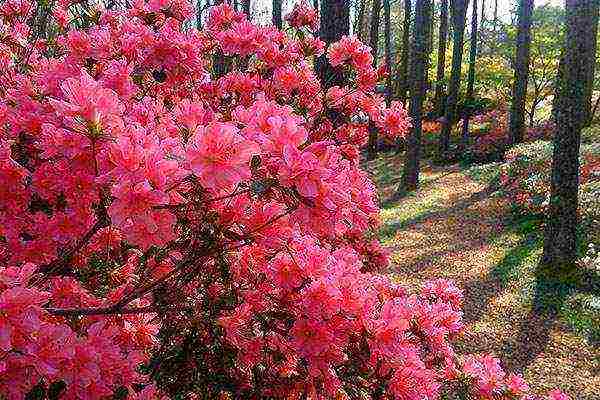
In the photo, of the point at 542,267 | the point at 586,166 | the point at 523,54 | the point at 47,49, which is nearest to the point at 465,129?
the point at 523,54

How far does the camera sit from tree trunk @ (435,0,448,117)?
22.4m

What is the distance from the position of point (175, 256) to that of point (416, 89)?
11808 millimetres

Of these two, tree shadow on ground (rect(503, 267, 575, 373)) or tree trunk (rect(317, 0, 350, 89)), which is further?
tree shadow on ground (rect(503, 267, 575, 373))

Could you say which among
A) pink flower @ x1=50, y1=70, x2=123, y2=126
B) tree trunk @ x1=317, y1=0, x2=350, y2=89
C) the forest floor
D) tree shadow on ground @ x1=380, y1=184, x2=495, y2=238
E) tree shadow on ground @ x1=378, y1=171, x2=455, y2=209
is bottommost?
tree shadow on ground @ x1=378, y1=171, x2=455, y2=209

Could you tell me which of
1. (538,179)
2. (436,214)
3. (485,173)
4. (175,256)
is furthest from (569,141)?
(485,173)

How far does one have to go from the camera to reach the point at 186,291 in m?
2.20

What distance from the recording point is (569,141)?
706cm

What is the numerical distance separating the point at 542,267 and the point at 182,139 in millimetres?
6915

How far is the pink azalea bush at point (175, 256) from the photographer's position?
142cm

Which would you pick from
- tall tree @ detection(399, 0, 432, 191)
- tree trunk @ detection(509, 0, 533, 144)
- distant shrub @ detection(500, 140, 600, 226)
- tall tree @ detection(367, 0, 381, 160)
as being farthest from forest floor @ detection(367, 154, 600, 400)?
tall tree @ detection(367, 0, 381, 160)

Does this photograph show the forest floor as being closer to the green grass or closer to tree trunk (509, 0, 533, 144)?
the green grass

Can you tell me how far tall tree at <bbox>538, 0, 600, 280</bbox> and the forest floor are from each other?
1.81 ft

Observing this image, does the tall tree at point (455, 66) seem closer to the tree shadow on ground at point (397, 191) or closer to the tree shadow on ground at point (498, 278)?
the tree shadow on ground at point (397, 191)

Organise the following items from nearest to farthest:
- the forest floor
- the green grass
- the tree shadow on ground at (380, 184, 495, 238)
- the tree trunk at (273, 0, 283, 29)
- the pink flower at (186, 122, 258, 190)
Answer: the pink flower at (186, 122, 258, 190), the forest floor, the tree shadow on ground at (380, 184, 495, 238), the green grass, the tree trunk at (273, 0, 283, 29)
